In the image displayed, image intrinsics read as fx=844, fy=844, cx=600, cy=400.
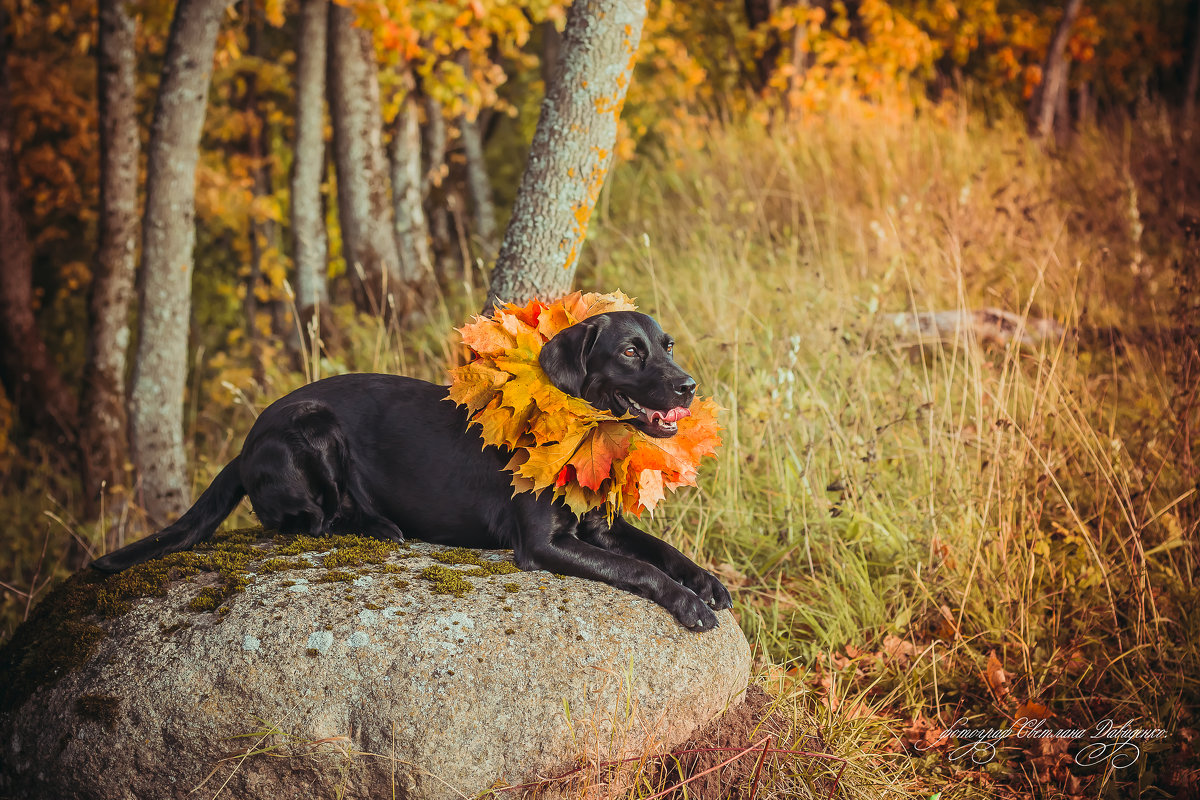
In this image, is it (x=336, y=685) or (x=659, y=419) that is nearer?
(x=336, y=685)

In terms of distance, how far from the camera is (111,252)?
249 inches

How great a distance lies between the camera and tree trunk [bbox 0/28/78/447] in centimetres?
719

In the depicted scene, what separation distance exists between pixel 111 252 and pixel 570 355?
5078mm

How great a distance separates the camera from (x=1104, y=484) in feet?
13.0

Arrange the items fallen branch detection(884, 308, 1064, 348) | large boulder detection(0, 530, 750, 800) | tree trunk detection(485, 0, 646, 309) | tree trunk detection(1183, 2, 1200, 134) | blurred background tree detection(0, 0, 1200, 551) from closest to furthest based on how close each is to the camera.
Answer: large boulder detection(0, 530, 750, 800) < tree trunk detection(485, 0, 646, 309) < fallen branch detection(884, 308, 1064, 348) < blurred background tree detection(0, 0, 1200, 551) < tree trunk detection(1183, 2, 1200, 134)

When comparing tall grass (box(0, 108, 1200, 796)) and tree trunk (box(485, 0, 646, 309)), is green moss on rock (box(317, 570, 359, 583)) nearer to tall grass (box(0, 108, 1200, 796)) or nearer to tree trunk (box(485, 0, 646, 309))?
tall grass (box(0, 108, 1200, 796))

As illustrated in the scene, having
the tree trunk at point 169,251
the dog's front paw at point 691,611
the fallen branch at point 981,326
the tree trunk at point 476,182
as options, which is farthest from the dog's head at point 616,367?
the tree trunk at point 476,182

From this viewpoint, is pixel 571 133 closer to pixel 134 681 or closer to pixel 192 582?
pixel 192 582

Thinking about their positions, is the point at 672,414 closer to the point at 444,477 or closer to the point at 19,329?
the point at 444,477

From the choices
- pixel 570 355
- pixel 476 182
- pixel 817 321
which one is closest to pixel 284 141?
pixel 476 182

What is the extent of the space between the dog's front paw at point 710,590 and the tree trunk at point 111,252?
5.21 meters

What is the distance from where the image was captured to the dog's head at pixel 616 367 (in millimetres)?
2771

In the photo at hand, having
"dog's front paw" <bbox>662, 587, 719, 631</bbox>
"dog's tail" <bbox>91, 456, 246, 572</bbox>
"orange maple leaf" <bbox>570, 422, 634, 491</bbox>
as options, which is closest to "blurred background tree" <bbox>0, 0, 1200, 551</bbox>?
"orange maple leaf" <bbox>570, 422, 634, 491</bbox>

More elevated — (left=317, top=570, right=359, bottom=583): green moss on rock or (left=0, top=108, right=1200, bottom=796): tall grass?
(left=317, top=570, right=359, bottom=583): green moss on rock
